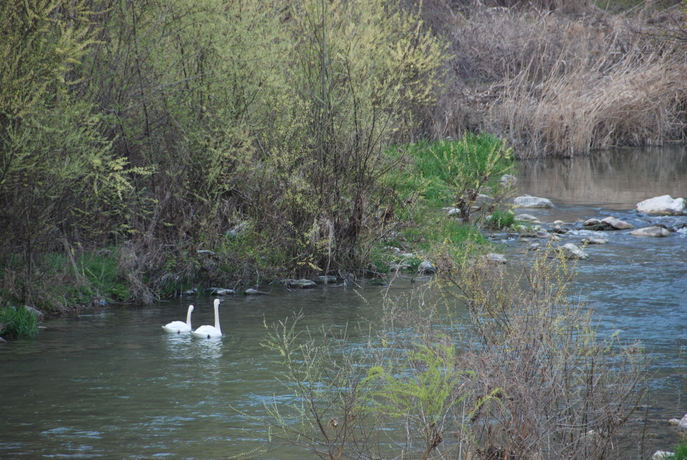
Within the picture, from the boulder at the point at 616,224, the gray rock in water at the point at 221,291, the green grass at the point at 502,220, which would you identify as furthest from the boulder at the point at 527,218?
the gray rock in water at the point at 221,291

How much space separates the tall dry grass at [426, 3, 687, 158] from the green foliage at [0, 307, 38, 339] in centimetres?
1647

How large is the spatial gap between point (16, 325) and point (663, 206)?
1249 cm

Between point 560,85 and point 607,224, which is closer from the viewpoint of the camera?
point 607,224

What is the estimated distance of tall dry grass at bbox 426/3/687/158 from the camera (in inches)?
987

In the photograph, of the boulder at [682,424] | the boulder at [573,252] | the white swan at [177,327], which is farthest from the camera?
the boulder at [573,252]

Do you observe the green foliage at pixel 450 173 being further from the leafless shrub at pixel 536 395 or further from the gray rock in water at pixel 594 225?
the leafless shrub at pixel 536 395

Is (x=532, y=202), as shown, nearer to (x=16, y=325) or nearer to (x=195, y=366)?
(x=195, y=366)

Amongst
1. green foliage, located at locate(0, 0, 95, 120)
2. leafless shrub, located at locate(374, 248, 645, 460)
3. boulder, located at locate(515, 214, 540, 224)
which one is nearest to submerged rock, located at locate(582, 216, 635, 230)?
boulder, located at locate(515, 214, 540, 224)

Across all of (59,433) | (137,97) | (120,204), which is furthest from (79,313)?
(59,433)

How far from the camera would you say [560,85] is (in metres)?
24.8

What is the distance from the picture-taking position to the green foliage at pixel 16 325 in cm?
855

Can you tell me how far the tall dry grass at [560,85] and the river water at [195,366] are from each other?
12.6 meters

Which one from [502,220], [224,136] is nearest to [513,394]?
[224,136]

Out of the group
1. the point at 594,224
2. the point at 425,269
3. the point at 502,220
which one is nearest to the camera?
the point at 425,269
